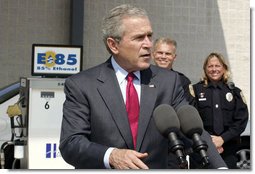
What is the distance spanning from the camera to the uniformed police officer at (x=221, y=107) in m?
5.60

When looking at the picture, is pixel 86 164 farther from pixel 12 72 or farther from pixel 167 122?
pixel 12 72

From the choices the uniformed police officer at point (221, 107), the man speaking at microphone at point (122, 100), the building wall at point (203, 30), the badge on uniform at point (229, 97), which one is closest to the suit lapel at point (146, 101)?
the man speaking at microphone at point (122, 100)

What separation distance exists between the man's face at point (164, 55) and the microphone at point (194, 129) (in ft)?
9.87

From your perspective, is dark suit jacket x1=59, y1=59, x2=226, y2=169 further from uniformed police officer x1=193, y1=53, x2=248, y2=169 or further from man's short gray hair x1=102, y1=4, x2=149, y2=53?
uniformed police officer x1=193, y1=53, x2=248, y2=169

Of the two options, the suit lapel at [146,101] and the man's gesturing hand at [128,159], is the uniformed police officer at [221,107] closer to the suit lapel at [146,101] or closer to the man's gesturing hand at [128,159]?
the suit lapel at [146,101]

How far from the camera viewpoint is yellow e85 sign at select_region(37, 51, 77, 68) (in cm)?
694

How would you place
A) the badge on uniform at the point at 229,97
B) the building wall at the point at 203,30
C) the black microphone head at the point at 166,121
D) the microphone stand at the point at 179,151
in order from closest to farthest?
1. the microphone stand at the point at 179,151
2. the black microphone head at the point at 166,121
3. the badge on uniform at the point at 229,97
4. the building wall at the point at 203,30

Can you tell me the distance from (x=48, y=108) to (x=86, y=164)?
13.6ft

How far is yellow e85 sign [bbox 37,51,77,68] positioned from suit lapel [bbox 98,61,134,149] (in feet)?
12.9

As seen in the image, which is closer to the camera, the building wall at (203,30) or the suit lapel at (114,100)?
the suit lapel at (114,100)

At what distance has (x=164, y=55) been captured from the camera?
18.4 ft

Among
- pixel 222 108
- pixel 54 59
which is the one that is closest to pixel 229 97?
pixel 222 108

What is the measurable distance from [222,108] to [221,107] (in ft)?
0.05

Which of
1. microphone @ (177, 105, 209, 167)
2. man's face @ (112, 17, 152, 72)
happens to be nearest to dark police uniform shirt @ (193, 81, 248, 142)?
man's face @ (112, 17, 152, 72)
